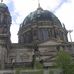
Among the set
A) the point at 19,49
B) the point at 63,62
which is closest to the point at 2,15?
the point at 19,49

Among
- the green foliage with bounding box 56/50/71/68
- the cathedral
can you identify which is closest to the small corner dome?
the cathedral

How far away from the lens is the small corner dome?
5803cm

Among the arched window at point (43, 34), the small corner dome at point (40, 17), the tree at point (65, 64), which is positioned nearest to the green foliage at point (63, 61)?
the tree at point (65, 64)

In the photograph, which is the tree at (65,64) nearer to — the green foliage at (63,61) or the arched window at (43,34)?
the green foliage at (63,61)

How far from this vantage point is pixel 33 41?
2111 inches

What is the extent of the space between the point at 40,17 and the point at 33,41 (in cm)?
754

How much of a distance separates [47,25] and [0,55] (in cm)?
1683

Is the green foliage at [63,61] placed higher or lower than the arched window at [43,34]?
lower

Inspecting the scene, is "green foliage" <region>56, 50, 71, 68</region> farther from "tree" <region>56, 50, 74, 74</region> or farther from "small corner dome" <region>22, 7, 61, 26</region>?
"small corner dome" <region>22, 7, 61, 26</region>

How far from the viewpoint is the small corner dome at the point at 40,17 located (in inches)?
2285

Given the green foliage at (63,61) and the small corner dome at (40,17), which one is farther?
the small corner dome at (40,17)

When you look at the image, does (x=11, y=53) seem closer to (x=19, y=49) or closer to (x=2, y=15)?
(x=19, y=49)

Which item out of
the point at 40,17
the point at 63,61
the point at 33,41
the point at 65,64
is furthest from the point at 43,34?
the point at 65,64

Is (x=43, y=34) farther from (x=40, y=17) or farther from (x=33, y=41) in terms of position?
(x=40, y=17)
